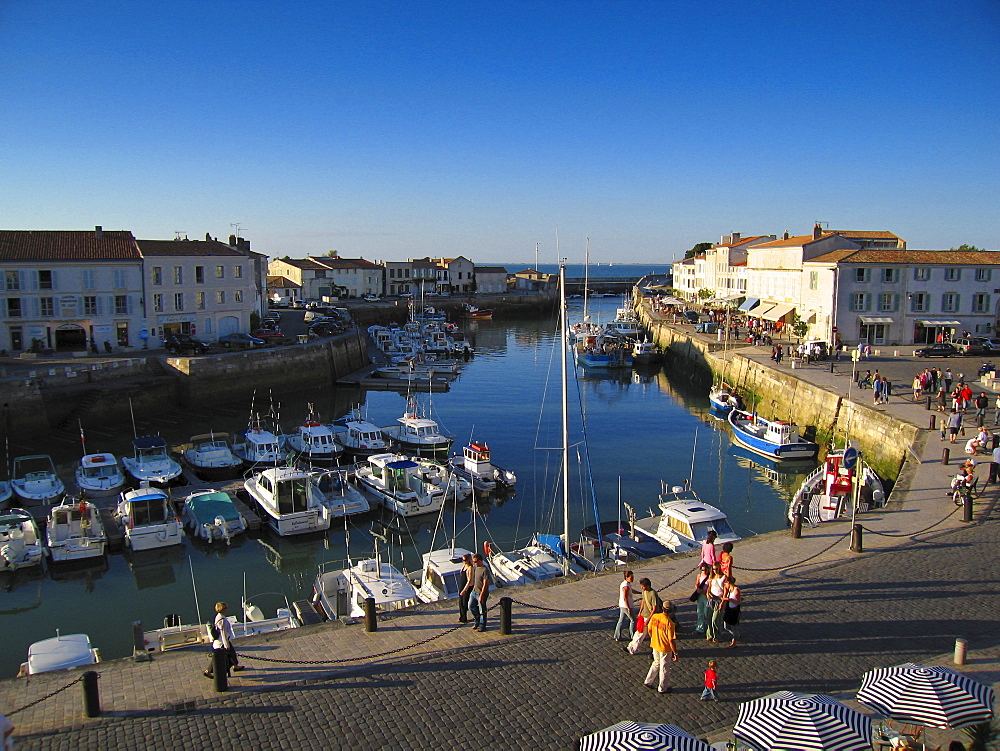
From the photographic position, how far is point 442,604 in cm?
1316

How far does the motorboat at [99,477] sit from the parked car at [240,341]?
2283 centimetres

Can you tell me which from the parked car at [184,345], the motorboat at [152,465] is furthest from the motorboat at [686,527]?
the parked car at [184,345]

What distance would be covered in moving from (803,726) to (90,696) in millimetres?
8228

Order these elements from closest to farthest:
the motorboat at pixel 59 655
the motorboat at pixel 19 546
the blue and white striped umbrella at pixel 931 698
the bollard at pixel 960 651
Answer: the blue and white striped umbrella at pixel 931 698
the bollard at pixel 960 651
the motorboat at pixel 59 655
the motorboat at pixel 19 546

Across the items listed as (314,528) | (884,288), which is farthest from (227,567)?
(884,288)

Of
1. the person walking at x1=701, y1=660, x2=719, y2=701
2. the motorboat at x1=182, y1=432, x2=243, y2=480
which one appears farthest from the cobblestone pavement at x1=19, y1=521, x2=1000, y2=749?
the motorboat at x1=182, y1=432, x2=243, y2=480

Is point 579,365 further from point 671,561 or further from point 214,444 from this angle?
point 671,561

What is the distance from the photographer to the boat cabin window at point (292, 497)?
2369 cm

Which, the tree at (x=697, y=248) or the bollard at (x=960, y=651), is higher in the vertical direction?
the tree at (x=697, y=248)

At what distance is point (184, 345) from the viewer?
46469 mm

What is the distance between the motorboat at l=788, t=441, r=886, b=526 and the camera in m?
21.3

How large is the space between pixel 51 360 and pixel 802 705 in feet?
147

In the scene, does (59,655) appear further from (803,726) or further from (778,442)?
(778,442)

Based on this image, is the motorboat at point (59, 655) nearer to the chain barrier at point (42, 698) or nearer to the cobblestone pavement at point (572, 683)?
the chain barrier at point (42, 698)
